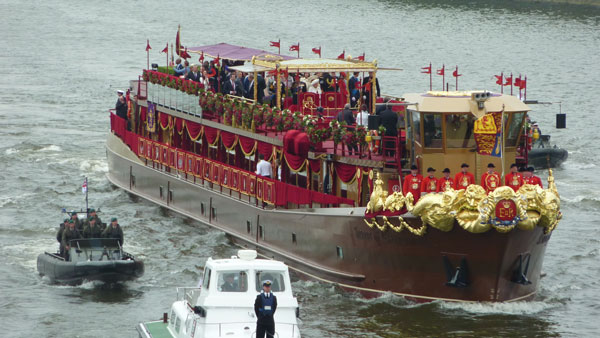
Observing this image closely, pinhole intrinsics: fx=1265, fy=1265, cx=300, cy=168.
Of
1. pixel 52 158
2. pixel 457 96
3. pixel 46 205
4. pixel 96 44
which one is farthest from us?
pixel 96 44

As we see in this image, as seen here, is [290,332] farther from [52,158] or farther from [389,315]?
[52,158]

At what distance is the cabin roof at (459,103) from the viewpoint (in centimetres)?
3344

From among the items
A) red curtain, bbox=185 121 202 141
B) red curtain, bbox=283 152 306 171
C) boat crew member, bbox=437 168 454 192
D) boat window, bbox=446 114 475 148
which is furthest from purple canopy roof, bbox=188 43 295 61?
boat crew member, bbox=437 168 454 192

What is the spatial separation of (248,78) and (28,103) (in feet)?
112

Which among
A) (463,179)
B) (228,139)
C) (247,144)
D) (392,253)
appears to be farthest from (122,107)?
(463,179)

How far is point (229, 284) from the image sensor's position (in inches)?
1108

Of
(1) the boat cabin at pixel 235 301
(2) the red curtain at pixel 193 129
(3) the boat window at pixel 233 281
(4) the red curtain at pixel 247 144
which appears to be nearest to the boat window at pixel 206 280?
(1) the boat cabin at pixel 235 301

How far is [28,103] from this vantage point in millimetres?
76125

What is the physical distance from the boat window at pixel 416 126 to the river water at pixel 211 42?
14.6 ft

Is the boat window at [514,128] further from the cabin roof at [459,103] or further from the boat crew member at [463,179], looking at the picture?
the boat crew member at [463,179]

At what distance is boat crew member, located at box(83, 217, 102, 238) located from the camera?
38094mm

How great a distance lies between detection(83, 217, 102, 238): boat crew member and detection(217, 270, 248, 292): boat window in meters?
10.9

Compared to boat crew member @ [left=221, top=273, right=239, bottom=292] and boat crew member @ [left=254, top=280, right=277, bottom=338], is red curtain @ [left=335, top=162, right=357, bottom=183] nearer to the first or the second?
boat crew member @ [left=221, top=273, right=239, bottom=292]

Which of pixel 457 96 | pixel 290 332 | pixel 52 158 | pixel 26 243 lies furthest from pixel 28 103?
pixel 290 332
